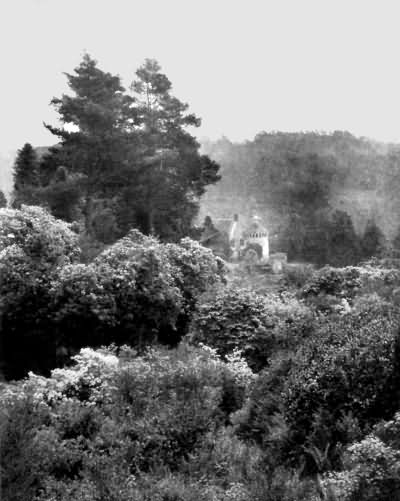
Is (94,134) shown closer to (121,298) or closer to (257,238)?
(121,298)

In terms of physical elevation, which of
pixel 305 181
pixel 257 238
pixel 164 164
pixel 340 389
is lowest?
pixel 340 389

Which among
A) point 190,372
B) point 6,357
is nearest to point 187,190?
point 6,357

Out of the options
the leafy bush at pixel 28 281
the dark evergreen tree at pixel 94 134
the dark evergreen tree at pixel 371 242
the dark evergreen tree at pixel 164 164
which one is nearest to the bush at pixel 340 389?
the leafy bush at pixel 28 281

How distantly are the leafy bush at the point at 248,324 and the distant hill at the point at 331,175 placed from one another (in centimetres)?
2370

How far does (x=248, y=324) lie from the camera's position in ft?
45.6

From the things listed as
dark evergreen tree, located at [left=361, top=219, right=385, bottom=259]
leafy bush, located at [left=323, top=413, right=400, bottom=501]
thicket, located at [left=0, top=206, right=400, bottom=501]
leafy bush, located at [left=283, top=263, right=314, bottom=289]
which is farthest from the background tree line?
leafy bush, located at [left=323, top=413, right=400, bottom=501]

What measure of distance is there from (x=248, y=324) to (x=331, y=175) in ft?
96.9

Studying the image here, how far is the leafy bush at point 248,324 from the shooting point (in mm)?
13391

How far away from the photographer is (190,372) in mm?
9844

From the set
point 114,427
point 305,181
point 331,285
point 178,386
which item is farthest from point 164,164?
point 305,181

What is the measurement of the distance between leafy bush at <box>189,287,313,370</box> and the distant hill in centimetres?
2370

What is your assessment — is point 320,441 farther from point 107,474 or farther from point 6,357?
point 6,357

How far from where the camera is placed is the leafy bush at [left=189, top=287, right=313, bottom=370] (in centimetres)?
1339

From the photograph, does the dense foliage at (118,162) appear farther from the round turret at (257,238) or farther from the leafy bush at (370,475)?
the leafy bush at (370,475)
